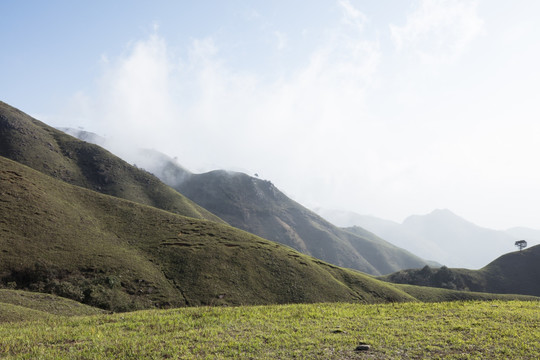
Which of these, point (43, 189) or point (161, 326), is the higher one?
point (43, 189)

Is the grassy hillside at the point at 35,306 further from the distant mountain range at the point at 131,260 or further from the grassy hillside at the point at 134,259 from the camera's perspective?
the grassy hillside at the point at 134,259

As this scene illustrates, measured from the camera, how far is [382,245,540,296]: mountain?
164m

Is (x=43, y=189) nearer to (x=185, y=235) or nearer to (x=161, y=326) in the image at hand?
(x=185, y=235)

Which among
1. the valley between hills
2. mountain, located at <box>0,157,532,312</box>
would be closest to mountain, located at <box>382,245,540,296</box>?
the valley between hills

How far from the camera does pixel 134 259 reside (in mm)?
63062

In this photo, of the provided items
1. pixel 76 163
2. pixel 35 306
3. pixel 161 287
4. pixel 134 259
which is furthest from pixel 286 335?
pixel 76 163

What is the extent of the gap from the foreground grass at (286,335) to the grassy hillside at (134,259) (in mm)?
32936

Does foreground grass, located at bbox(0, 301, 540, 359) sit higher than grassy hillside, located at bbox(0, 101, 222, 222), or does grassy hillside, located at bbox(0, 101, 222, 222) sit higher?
grassy hillside, located at bbox(0, 101, 222, 222)

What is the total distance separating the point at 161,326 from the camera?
19.8 meters

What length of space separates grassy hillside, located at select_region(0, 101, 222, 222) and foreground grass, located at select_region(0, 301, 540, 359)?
13056 centimetres

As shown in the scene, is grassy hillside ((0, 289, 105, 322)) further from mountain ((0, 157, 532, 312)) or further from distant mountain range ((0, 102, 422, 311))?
distant mountain range ((0, 102, 422, 311))

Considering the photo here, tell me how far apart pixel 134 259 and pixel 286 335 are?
54.8 metres

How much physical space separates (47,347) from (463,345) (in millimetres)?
22600

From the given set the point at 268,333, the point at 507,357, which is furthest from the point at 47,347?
the point at 507,357
